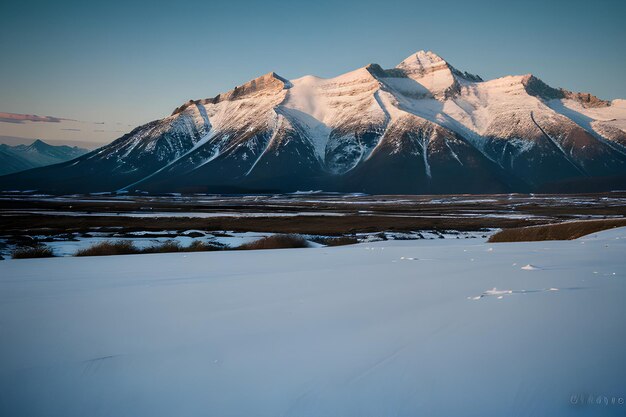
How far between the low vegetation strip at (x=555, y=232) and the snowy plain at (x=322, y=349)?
1707 centimetres

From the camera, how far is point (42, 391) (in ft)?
15.4

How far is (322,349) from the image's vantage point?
5.19m

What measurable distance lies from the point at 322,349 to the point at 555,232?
24.0 metres

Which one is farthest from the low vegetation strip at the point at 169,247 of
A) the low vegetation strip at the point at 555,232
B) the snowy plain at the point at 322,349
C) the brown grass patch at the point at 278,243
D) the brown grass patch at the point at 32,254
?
the snowy plain at the point at 322,349

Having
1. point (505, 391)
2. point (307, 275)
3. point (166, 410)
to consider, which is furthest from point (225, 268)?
point (505, 391)

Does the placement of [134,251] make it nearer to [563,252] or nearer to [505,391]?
[563,252]

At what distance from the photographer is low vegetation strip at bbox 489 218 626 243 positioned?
80.8ft

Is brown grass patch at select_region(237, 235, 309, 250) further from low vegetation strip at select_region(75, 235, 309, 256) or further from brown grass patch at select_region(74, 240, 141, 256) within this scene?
brown grass patch at select_region(74, 240, 141, 256)

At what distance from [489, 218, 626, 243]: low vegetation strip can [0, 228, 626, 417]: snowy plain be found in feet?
56.0

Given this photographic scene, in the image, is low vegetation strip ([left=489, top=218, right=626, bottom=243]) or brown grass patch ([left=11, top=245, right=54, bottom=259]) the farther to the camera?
low vegetation strip ([left=489, top=218, right=626, bottom=243])

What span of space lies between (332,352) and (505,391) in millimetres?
1769

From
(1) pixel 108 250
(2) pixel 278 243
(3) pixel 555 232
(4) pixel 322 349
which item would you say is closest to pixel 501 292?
(4) pixel 322 349

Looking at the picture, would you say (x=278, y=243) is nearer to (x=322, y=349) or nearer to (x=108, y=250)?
(x=108, y=250)

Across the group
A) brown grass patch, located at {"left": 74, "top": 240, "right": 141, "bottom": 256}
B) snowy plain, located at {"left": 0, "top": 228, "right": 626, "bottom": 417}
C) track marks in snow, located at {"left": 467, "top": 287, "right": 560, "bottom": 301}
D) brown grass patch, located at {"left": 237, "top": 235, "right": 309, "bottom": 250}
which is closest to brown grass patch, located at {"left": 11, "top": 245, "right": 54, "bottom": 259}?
brown grass patch, located at {"left": 74, "top": 240, "right": 141, "bottom": 256}
